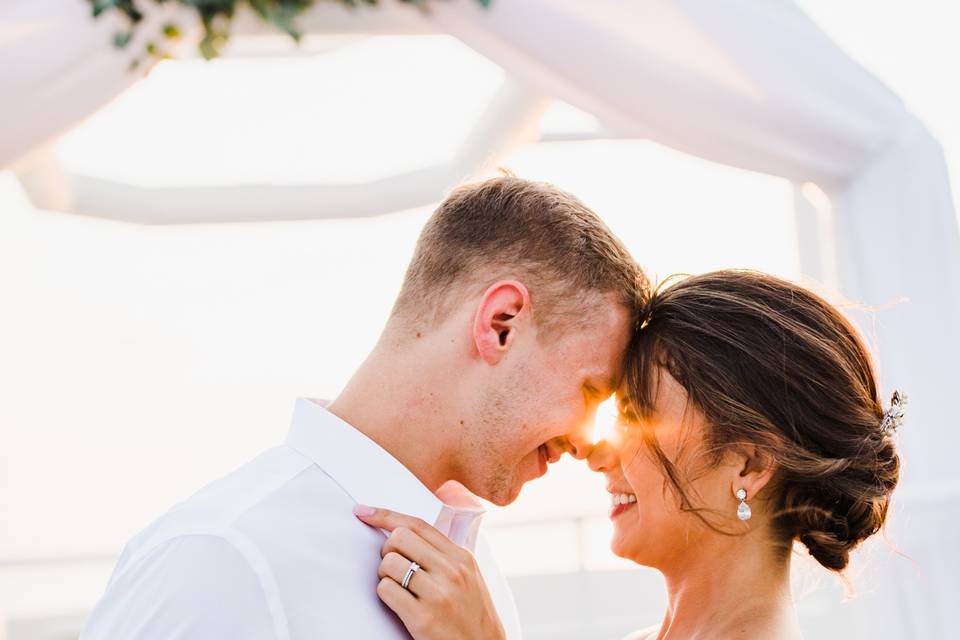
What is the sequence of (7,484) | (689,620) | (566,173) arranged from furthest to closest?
1. (566,173)
2. (7,484)
3. (689,620)

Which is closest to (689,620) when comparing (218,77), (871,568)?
(871,568)

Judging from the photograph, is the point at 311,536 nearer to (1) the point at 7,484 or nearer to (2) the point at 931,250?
(2) the point at 931,250

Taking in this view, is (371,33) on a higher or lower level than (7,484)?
higher

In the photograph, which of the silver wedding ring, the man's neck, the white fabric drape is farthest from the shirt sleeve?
the white fabric drape

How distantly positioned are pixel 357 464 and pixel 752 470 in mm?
669

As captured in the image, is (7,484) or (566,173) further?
(566,173)

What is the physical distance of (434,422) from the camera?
145 cm

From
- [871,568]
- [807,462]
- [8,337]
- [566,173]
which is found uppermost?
[807,462]

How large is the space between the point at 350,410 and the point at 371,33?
5.71 feet

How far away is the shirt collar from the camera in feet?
4.39

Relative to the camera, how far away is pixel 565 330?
1.50m

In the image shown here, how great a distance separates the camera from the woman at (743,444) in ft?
5.23

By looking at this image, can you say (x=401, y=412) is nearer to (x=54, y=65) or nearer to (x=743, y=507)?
(x=743, y=507)

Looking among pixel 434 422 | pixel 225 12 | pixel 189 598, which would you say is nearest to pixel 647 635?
pixel 434 422
